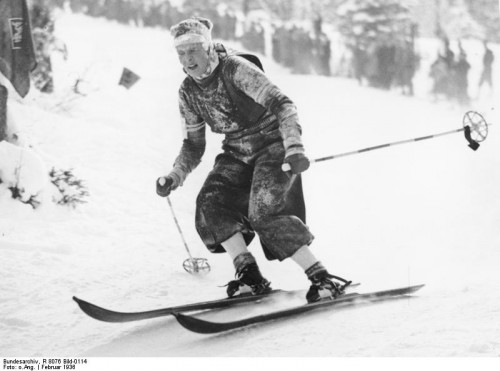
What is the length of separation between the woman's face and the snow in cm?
38

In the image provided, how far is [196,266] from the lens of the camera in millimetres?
2961

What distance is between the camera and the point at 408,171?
321 centimetres

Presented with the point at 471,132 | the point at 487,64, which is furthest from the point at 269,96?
the point at 487,64

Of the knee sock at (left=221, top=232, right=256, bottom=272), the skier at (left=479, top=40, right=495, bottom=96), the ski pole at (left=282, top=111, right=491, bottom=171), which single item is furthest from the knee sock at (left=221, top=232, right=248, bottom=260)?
the skier at (left=479, top=40, right=495, bottom=96)

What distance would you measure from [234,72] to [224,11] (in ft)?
2.53

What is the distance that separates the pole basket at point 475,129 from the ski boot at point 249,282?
110 centimetres

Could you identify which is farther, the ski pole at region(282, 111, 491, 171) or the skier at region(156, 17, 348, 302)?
the ski pole at region(282, 111, 491, 171)

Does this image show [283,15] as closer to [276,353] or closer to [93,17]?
[93,17]

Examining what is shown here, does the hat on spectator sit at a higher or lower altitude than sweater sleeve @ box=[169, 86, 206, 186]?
higher

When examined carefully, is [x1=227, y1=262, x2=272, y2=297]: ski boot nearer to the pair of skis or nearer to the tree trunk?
the pair of skis

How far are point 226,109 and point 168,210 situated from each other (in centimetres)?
60

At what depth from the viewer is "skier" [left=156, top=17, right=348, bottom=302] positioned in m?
2.59

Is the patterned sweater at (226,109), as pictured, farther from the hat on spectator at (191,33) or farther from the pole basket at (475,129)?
the pole basket at (475,129)

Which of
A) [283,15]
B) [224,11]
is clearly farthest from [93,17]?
[283,15]
